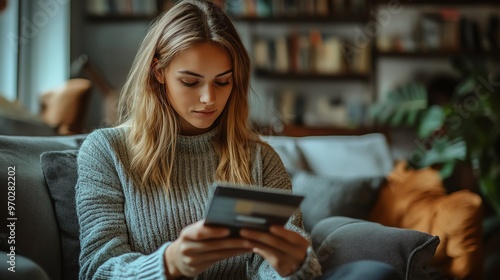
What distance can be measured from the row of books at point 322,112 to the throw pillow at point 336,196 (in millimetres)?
2163

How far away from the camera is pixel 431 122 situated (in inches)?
129

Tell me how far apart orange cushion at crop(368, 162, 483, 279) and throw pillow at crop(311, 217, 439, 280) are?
454mm

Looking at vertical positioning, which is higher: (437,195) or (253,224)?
(253,224)

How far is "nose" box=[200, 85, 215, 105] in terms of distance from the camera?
1.40 m

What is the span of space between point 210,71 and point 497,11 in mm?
3773

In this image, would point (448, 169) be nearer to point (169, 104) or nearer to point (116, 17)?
point (169, 104)

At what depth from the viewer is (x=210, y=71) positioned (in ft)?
4.65

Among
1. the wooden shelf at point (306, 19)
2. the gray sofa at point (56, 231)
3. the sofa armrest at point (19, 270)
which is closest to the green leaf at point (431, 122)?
the wooden shelf at point (306, 19)

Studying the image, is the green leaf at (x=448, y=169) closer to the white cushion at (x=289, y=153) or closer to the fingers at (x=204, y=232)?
the white cushion at (x=289, y=153)

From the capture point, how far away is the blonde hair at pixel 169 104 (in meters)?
1.46

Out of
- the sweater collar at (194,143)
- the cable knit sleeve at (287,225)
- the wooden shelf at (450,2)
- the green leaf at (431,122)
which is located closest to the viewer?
the cable knit sleeve at (287,225)

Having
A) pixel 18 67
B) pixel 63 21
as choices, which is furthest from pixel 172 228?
pixel 63 21

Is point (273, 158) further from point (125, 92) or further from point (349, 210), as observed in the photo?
point (349, 210)

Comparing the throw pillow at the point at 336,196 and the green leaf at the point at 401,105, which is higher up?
the green leaf at the point at 401,105
